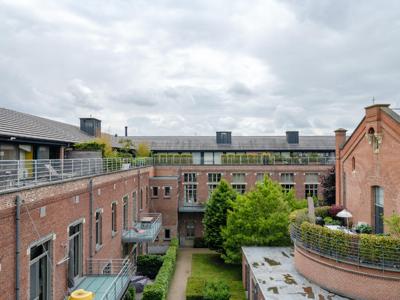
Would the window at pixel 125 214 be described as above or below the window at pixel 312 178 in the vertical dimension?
below

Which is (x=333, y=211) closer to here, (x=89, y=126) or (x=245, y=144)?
(x=245, y=144)

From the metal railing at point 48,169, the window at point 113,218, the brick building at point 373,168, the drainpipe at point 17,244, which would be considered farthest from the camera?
the window at point 113,218

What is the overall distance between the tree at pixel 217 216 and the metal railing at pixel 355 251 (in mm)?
13918

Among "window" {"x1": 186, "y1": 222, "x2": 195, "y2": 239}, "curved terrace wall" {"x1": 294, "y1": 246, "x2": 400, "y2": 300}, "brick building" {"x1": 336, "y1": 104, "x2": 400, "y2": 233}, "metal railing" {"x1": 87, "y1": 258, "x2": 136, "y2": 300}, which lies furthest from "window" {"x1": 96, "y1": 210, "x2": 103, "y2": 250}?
"window" {"x1": 186, "y1": 222, "x2": 195, "y2": 239}

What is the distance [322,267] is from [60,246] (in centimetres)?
1056

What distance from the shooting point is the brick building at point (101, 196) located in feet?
33.0

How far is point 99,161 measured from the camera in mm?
18234

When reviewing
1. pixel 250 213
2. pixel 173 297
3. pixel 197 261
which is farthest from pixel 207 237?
pixel 173 297

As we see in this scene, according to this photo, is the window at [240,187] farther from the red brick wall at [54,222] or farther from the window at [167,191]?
the red brick wall at [54,222]

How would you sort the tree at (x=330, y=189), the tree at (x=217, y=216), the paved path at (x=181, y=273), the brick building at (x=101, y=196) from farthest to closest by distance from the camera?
1. the tree at (x=330, y=189)
2. the tree at (x=217, y=216)
3. the paved path at (x=181, y=273)
4. the brick building at (x=101, y=196)

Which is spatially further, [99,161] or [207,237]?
[207,237]

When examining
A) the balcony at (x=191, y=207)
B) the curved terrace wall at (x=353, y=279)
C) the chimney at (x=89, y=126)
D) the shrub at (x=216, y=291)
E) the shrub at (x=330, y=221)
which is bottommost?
the shrub at (x=216, y=291)

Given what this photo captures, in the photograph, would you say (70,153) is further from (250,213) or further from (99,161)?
(250,213)

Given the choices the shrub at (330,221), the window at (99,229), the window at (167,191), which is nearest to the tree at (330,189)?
the shrub at (330,221)
